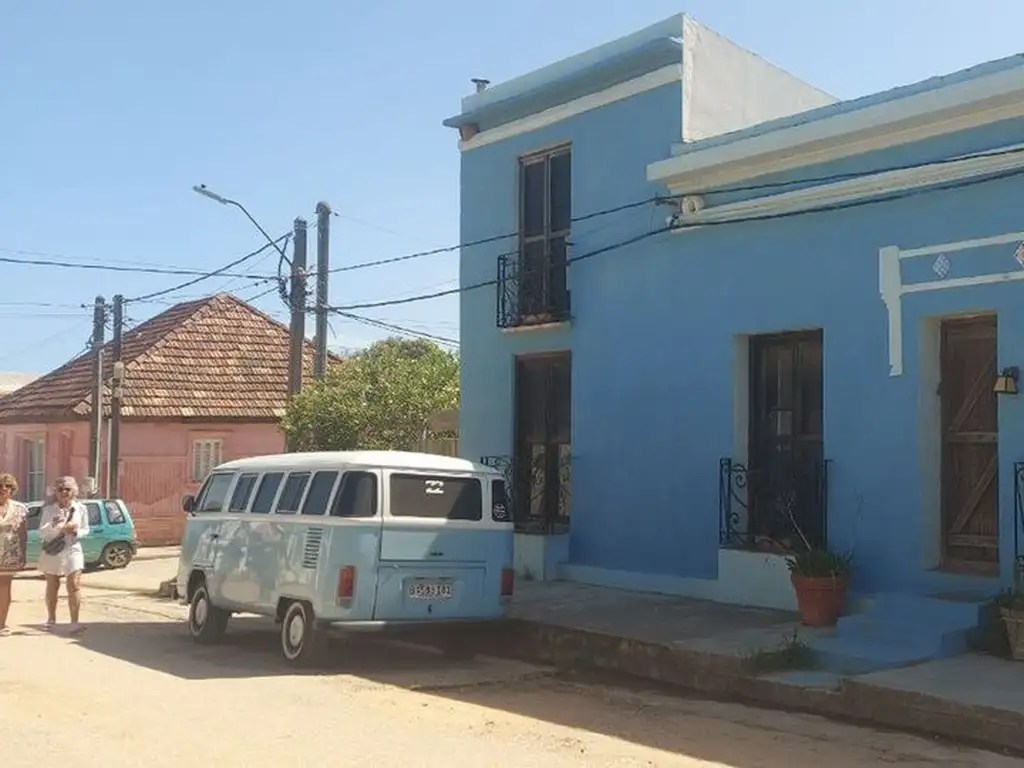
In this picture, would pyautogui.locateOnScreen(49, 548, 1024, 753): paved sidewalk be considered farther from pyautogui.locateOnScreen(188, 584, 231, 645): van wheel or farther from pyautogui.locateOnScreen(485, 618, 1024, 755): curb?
pyautogui.locateOnScreen(188, 584, 231, 645): van wheel

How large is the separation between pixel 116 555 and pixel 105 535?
0.44 meters

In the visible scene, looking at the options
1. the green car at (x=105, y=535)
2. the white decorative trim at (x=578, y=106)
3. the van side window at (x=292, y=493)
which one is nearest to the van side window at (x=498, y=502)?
the van side window at (x=292, y=493)

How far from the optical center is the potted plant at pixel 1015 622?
30.3ft

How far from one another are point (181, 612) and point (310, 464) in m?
5.14

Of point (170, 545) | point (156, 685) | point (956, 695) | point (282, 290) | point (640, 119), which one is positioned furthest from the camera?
point (170, 545)

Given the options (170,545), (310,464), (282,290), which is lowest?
(170,545)

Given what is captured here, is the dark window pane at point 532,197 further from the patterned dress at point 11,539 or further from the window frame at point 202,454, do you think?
the window frame at point 202,454

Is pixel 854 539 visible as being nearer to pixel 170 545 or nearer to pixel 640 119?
pixel 640 119

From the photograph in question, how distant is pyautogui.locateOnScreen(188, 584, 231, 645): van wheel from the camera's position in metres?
12.1

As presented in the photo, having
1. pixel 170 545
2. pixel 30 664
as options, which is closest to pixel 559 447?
pixel 30 664

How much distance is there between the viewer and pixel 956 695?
815 cm

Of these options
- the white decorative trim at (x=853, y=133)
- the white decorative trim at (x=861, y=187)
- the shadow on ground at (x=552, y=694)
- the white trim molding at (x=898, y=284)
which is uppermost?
the white decorative trim at (x=853, y=133)

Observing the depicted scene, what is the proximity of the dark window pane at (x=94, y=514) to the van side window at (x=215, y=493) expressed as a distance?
9.52 metres

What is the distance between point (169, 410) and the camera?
28.0 metres
